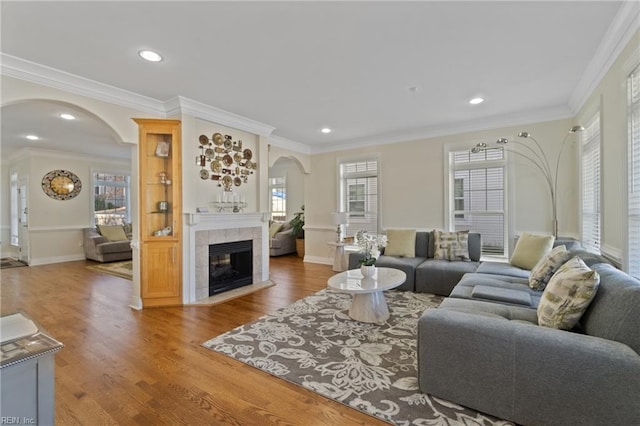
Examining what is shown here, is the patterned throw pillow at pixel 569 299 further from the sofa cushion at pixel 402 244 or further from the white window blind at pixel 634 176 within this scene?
the sofa cushion at pixel 402 244

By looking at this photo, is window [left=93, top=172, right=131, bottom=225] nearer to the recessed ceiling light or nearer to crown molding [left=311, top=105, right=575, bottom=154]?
crown molding [left=311, top=105, right=575, bottom=154]

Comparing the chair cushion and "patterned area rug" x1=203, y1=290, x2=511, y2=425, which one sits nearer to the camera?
"patterned area rug" x1=203, y1=290, x2=511, y2=425

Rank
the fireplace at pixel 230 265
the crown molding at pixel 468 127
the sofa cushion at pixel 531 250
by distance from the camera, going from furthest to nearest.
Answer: the fireplace at pixel 230 265 < the crown molding at pixel 468 127 < the sofa cushion at pixel 531 250

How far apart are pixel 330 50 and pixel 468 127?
3259mm

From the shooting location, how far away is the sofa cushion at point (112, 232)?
23.5ft

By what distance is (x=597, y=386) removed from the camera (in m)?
1.41

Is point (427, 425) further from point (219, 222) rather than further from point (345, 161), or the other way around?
point (345, 161)

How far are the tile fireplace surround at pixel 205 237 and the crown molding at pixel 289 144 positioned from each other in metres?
1.68

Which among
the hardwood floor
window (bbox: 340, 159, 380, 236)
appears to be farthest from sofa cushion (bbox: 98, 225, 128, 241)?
window (bbox: 340, 159, 380, 236)

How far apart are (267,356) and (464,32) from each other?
124 inches

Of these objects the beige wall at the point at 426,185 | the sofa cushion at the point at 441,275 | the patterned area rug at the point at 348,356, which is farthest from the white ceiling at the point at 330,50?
the patterned area rug at the point at 348,356

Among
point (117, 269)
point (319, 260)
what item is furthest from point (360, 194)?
point (117, 269)

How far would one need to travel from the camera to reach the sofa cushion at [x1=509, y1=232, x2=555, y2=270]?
3.54 meters

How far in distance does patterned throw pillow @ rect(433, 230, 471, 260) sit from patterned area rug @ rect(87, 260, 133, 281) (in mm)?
5490
